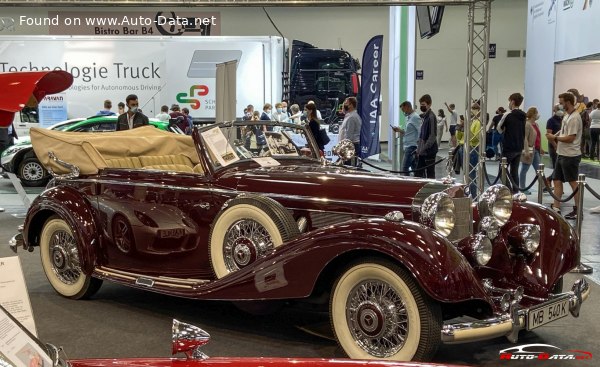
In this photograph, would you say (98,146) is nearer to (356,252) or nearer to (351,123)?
(356,252)

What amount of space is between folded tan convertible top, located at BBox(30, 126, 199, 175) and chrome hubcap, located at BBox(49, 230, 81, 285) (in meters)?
0.53

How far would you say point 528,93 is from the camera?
58.0 feet

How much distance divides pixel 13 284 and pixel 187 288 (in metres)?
1.79

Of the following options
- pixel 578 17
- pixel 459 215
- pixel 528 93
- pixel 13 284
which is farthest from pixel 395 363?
pixel 528 93

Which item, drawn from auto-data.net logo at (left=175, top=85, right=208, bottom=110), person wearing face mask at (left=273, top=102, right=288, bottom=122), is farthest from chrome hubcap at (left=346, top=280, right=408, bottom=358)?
auto-data.net logo at (left=175, top=85, right=208, bottom=110)

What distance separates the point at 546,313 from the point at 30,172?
10307 mm

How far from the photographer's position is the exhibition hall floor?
400 centimetres

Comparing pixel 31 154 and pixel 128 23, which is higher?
pixel 128 23

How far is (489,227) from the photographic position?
402 centimetres

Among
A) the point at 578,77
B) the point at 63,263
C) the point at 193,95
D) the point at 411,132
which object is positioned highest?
the point at 578,77

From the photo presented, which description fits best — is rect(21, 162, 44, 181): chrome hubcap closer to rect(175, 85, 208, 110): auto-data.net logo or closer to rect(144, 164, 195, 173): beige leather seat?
rect(175, 85, 208, 110): auto-data.net logo

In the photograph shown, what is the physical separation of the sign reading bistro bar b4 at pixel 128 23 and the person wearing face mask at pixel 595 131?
12441 mm

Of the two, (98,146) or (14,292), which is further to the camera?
(98,146)

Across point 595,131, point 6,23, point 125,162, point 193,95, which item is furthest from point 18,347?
point 6,23
